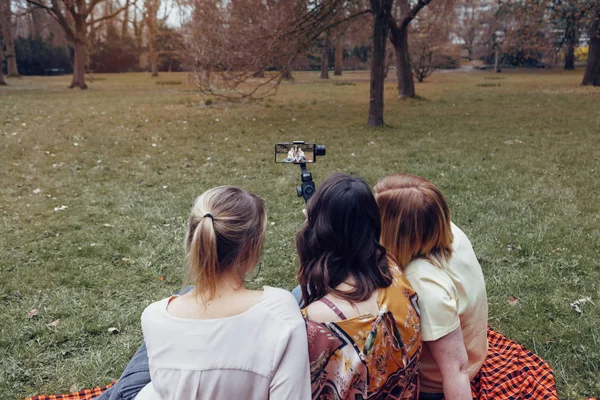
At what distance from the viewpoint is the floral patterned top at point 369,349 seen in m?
1.64

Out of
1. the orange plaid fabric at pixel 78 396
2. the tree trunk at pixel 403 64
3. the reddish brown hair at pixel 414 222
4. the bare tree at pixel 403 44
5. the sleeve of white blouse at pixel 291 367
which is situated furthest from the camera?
the tree trunk at pixel 403 64

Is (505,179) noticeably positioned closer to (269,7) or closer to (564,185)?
(564,185)

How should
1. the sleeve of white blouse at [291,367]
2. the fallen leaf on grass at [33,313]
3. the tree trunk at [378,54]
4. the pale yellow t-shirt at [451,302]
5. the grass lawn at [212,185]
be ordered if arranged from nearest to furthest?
the sleeve of white blouse at [291,367], the pale yellow t-shirt at [451,302], the grass lawn at [212,185], the fallen leaf on grass at [33,313], the tree trunk at [378,54]

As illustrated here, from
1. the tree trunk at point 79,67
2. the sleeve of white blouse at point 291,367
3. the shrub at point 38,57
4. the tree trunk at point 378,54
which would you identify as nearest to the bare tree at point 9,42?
the shrub at point 38,57

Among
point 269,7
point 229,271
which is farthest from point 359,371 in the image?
point 269,7

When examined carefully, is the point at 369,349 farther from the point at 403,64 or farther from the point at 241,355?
the point at 403,64

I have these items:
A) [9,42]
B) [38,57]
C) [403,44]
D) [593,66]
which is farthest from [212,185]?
[38,57]

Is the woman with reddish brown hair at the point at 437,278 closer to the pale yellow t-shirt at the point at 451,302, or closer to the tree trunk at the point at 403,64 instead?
the pale yellow t-shirt at the point at 451,302

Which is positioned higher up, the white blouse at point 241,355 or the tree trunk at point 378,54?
the tree trunk at point 378,54

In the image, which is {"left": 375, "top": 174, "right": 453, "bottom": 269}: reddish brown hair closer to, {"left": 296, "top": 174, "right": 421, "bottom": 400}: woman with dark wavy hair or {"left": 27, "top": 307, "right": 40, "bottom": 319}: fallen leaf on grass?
{"left": 296, "top": 174, "right": 421, "bottom": 400}: woman with dark wavy hair

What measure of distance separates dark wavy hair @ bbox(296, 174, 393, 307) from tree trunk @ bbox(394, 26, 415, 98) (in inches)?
537

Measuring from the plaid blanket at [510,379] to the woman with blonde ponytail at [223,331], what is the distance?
1.16 m

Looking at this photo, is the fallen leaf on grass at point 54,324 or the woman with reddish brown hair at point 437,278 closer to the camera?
the woman with reddish brown hair at point 437,278

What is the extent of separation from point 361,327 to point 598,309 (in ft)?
7.61
